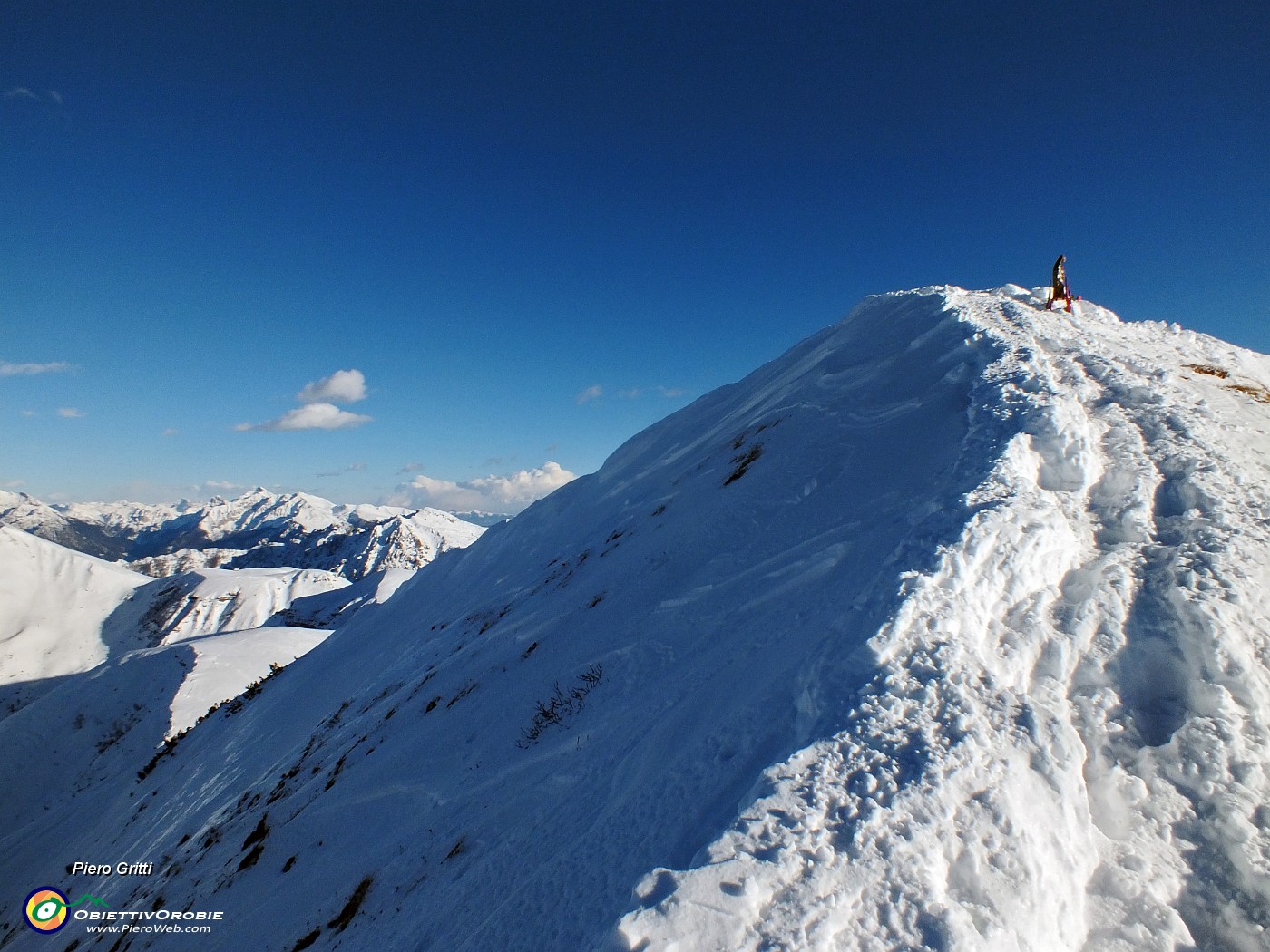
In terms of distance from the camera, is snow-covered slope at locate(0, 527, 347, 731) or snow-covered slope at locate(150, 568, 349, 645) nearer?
snow-covered slope at locate(0, 527, 347, 731)

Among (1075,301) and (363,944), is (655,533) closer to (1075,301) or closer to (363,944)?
(363,944)

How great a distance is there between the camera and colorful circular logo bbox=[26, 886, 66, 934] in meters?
18.9

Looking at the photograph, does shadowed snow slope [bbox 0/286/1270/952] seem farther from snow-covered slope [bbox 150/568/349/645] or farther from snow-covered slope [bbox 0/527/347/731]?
snow-covered slope [bbox 150/568/349/645]

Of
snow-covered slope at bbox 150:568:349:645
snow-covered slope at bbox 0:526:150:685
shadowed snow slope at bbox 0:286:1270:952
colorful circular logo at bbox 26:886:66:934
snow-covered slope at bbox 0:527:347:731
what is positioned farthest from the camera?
snow-covered slope at bbox 150:568:349:645

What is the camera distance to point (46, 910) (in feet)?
71.3

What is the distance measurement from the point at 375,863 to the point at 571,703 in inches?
147

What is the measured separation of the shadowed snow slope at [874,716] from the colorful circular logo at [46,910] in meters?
7.59

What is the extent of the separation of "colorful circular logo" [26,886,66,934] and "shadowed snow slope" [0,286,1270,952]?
299 inches

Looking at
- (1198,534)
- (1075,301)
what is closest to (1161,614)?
(1198,534)

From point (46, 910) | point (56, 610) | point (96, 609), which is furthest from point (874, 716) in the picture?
point (96, 609)

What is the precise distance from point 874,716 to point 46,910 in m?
35.4

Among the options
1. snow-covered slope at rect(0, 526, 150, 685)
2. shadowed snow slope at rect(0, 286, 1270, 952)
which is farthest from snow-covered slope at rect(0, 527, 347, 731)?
shadowed snow slope at rect(0, 286, 1270, 952)

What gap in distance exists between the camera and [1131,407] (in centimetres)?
934

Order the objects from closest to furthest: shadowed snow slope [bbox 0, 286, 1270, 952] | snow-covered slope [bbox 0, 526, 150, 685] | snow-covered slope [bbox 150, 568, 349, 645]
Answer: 1. shadowed snow slope [bbox 0, 286, 1270, 952]
2. snow-covered slope [bbox 0, 526, 150, 685]
3. snow-covered slope [bbox 150, 568, 349, 645]
